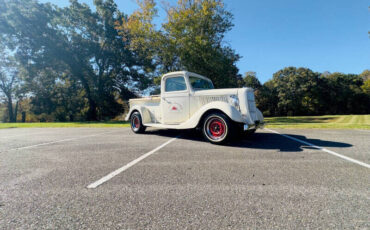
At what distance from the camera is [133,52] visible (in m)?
25.3

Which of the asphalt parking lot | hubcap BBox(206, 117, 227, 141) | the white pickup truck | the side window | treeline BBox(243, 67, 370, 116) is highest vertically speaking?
treeline BBox(243, 67, 370, 116)

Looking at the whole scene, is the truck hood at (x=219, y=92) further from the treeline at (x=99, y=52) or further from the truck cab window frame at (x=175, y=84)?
the treeline at (x=99, y=52)

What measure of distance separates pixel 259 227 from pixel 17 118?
2221 inches

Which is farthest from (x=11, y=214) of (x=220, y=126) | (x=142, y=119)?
(x=142, y=119)

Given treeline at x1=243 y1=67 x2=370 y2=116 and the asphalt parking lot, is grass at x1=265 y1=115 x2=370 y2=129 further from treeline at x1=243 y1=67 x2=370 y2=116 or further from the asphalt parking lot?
treeline at x1=243 y1=67 x2=370 y2=116

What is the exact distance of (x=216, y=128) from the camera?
464 cm

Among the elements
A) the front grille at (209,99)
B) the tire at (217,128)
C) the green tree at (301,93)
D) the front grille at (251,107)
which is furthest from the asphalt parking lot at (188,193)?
the green tree at (301,93)

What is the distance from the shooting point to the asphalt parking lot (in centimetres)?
135

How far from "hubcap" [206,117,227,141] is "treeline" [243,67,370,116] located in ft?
140

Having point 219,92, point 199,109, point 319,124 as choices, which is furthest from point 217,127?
point 319,124

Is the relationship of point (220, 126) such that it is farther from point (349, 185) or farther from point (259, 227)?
point (259, 227)

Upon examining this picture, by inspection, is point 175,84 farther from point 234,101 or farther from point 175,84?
point 234,101

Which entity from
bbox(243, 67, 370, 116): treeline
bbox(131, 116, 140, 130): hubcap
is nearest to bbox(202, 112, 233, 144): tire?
bbox(131, 116, 140, 130): hubcap

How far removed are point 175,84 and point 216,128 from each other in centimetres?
224
